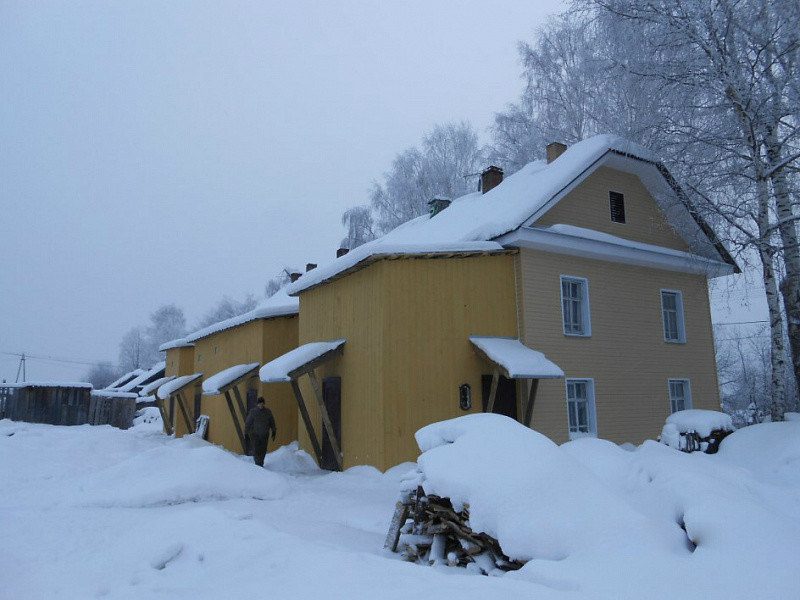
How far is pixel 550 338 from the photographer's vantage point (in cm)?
1362

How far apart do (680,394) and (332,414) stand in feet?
32.2

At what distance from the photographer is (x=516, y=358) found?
11797mm

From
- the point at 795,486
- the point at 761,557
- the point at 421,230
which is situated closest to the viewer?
the point at 761,557

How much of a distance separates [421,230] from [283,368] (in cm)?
747

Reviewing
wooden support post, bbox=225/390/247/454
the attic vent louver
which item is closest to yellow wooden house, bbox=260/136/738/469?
wooden support post, bbox=225/390/247/454

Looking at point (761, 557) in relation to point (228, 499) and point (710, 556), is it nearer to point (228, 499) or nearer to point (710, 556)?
point (710, 556)

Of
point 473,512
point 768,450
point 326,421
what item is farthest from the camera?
point 326,421

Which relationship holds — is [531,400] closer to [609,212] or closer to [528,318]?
[528,318]

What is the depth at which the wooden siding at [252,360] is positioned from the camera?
17.6 meters

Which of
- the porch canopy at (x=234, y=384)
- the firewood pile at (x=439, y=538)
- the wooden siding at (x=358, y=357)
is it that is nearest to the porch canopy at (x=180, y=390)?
the porch canopy at (x=234, y=384)

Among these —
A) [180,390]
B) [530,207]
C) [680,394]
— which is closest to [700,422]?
[530,207]

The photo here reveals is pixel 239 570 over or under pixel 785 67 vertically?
under

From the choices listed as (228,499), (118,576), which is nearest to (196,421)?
(228,499)

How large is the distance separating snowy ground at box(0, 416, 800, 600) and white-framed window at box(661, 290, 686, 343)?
7512mm
